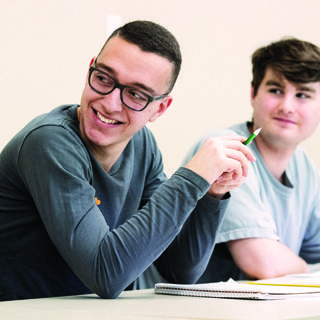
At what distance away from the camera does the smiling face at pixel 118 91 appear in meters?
1.13

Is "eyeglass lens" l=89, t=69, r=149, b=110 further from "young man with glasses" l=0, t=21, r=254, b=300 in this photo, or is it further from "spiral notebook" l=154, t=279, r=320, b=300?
"spiral notebook" l=154, t=279, r=320, b=300

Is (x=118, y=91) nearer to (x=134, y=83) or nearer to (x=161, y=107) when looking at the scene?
(x=134, y=83)

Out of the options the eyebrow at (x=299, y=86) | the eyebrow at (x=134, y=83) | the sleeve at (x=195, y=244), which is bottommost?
the sleeve at (x=195, y=244)

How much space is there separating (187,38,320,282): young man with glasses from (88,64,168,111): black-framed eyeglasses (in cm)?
57

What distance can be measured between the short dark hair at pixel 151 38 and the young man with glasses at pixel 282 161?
57 cm

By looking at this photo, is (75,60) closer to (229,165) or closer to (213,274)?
(213,274)

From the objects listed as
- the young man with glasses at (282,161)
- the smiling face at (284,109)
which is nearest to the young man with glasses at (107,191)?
the young man with glasses at (282,161)

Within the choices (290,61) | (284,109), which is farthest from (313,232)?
(290,61)

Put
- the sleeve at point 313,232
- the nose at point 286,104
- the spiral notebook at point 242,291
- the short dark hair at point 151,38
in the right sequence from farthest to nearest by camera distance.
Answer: the sleeve at point 313,232 < the nose at point 286,104 < the short dark hair at point 151,38 < the spiral notebook at point 242,291

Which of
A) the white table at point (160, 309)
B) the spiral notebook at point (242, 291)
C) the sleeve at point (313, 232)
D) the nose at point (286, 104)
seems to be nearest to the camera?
the white table at point (160, 309)

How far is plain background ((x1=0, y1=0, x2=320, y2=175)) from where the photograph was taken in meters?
1.96

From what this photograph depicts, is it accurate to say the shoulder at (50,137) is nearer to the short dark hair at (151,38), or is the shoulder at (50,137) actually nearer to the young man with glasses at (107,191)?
the young man with glasses at (107,191)

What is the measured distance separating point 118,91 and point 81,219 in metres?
0.31

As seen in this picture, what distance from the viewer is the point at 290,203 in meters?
1.85
